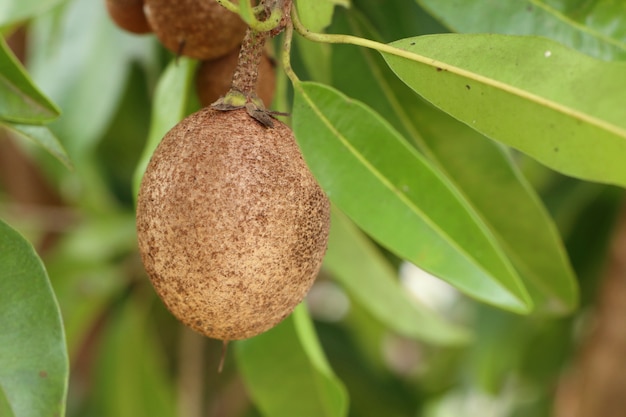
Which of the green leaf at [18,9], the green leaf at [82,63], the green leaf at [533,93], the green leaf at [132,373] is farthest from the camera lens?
the green leaf at [132,373]

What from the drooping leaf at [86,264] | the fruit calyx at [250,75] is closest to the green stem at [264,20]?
the fruit calyx at [250,75]

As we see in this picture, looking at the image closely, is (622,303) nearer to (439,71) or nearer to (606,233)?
(606,233)

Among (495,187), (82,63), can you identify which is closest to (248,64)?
(495,187)

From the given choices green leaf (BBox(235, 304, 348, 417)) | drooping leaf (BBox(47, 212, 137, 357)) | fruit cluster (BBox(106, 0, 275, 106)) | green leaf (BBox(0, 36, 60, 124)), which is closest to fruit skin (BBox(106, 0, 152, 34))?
fruit cluster (BBox(106, 0, 275, 106))

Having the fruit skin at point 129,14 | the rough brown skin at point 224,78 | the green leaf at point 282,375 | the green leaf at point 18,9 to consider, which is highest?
the fruit skin at point 129,14

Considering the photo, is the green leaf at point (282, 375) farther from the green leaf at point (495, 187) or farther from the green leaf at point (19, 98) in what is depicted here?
the green leaf at point (19, 98)

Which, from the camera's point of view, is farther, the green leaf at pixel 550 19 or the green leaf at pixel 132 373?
the green leaf at pixel 132 373
